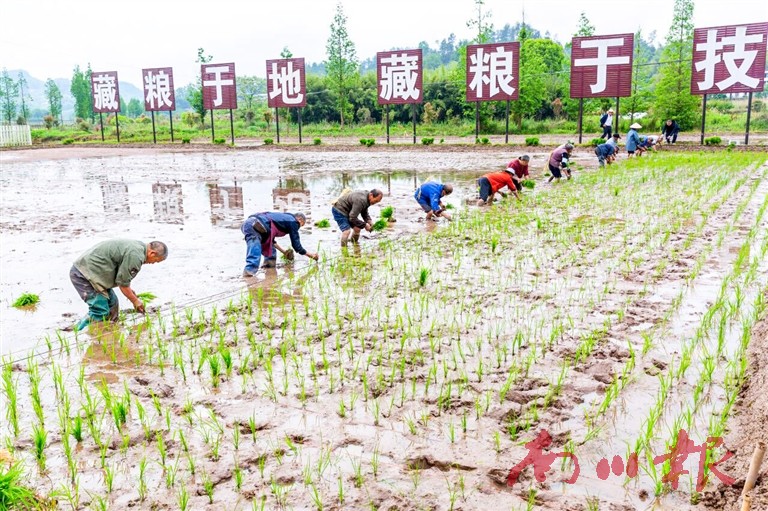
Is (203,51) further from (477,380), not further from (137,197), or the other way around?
(477,380)

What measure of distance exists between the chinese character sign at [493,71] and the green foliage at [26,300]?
19715 mm

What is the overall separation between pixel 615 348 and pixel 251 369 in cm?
239

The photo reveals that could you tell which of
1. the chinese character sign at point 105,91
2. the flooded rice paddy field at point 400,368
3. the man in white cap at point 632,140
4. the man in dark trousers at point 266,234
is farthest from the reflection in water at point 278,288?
the chinese character sign at point 105,91

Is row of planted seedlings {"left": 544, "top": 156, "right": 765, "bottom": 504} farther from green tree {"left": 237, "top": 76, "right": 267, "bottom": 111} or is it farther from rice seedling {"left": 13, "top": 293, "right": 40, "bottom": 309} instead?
green tree {"left": 237, "top": 76, "right": 267, "bottom": 111}

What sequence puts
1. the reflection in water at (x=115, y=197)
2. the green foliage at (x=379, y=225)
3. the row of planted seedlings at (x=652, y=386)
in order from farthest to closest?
the reflection in water at (x=115, y=197) → the green foliage at (x=379, y=225) → the row of planted seedlings at (x=652, y=386)

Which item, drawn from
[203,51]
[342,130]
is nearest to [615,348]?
[342,130]

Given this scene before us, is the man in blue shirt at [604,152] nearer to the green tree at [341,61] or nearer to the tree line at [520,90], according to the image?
the tree line at [520,90]

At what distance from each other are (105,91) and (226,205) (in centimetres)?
2466

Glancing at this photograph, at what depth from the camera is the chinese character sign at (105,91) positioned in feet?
105

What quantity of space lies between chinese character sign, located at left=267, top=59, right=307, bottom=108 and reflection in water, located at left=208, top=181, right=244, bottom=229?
13219 mm

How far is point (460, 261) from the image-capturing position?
695 cm

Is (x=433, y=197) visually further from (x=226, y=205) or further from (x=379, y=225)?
(x=226, y=205)

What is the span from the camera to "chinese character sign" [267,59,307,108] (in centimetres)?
2661

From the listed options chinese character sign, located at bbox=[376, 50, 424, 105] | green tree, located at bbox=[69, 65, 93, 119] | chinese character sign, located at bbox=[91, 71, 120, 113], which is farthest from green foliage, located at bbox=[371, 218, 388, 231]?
green tree, located at bbox=[69, 65, 93, 119]
